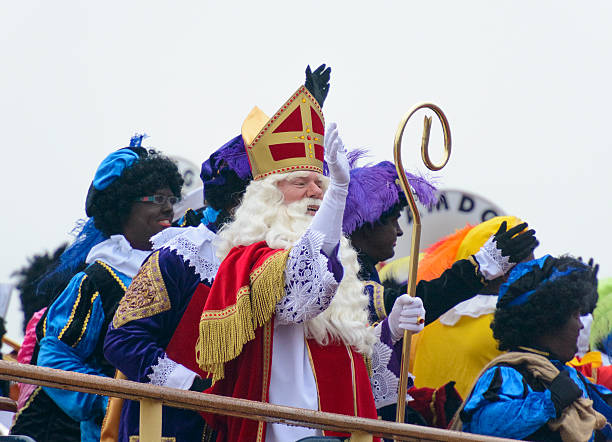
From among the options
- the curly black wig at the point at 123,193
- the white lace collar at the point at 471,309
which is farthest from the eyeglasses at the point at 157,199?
the white lace collar at the point at 471,309

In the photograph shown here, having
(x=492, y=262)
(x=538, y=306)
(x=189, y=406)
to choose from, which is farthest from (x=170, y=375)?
(x=538, y=306)

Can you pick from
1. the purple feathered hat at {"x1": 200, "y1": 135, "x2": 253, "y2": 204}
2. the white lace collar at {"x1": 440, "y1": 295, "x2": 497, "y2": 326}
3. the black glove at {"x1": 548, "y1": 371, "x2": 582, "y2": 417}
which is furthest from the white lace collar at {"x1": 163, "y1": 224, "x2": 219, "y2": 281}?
the white lace collar at {"x1": 440, "y1": 295, "x2": 497, "y2": 326}

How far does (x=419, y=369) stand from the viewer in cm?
569

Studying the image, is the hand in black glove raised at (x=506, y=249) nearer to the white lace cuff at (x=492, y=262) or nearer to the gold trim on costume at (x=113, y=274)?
the white lace cuff at (x=492, y=262)

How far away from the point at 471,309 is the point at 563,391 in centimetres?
107

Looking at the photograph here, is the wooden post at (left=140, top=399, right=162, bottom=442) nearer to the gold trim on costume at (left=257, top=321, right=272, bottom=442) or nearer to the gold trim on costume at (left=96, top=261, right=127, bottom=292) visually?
the gold trim on costume at (left=257, top=321, right=272, bottom=442)

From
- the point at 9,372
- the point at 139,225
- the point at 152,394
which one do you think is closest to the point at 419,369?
the point at 139,225

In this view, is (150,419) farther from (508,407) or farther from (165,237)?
(508,407)

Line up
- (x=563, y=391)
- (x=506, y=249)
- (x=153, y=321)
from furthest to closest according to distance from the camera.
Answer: (x=506, y=249) < (x=563, y=391) < (x=153, y=321)

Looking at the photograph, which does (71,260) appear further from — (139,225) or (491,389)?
(491,389)

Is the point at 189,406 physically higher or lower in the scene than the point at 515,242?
higher

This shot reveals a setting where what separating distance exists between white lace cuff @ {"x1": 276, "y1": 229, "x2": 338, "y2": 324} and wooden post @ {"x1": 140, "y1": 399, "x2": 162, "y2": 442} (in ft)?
1.96

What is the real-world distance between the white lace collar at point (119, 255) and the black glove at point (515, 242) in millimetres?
1731

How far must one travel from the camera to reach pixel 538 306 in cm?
510
